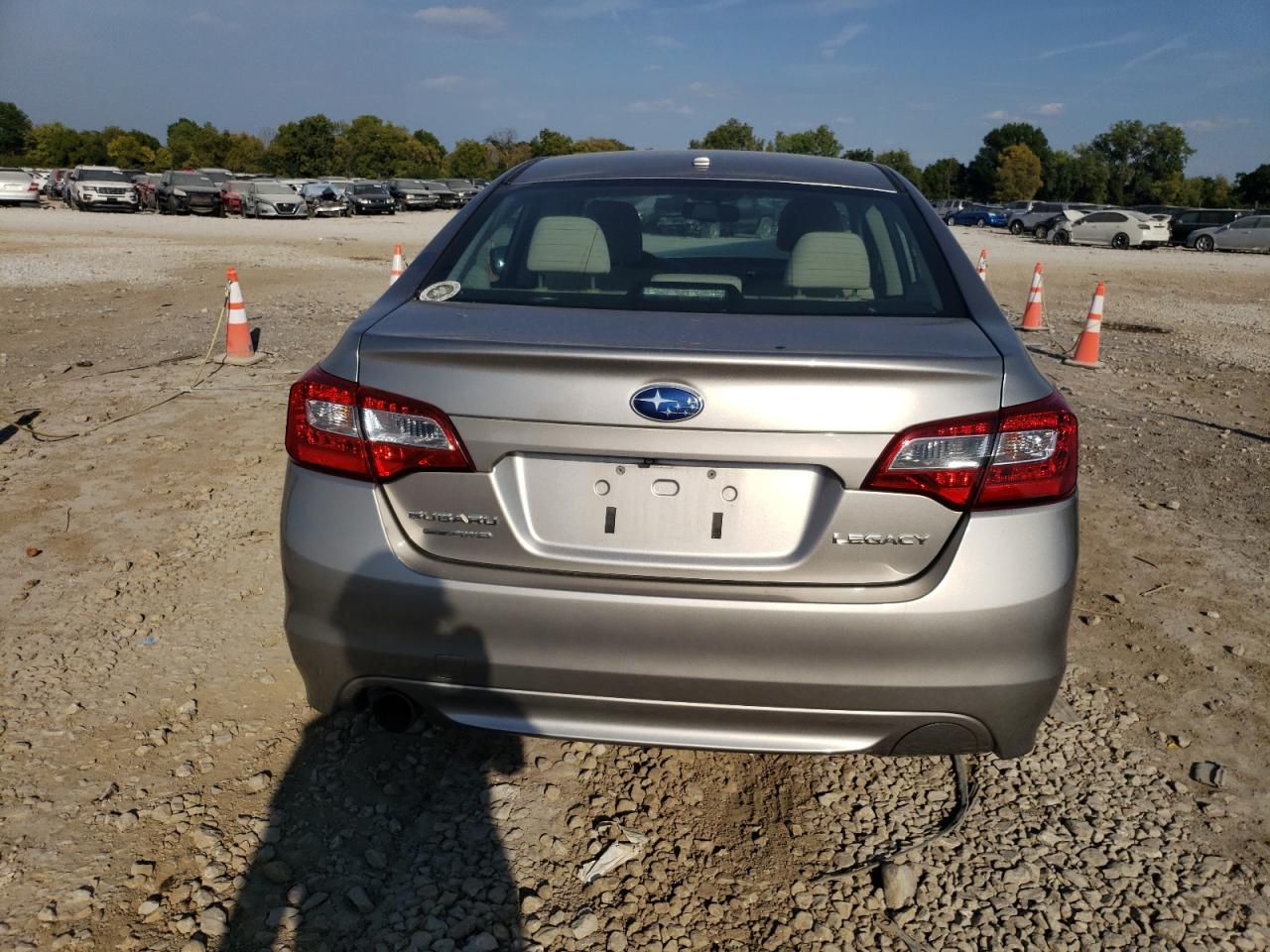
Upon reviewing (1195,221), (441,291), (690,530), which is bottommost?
(690,530)

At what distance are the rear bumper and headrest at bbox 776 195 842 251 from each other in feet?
3.84

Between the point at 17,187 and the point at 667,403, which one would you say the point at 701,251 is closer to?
the point at 667,403

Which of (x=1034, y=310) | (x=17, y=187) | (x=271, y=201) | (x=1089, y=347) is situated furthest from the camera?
(x=17, y=187)

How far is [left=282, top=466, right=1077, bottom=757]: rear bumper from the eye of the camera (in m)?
2.19

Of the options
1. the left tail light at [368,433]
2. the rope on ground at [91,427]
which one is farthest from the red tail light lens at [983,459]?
the rope on ground at [91,427]

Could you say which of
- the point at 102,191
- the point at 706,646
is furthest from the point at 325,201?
the point at 706,646

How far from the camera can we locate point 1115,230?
38.6 m

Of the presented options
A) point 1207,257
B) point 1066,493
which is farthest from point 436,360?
point 1207,257

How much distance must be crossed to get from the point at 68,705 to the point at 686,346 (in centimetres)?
242

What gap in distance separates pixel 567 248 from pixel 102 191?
45.3m

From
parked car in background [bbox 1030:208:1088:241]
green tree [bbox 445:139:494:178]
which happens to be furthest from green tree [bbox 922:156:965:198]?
parked car in background [bbox 1030:208:1088:241]

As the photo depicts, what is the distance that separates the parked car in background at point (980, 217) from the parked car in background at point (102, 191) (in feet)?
145

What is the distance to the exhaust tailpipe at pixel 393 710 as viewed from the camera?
2.44 m

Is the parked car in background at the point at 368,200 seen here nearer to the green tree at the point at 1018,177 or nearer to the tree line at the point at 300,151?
the tree line at the point at 300,151
